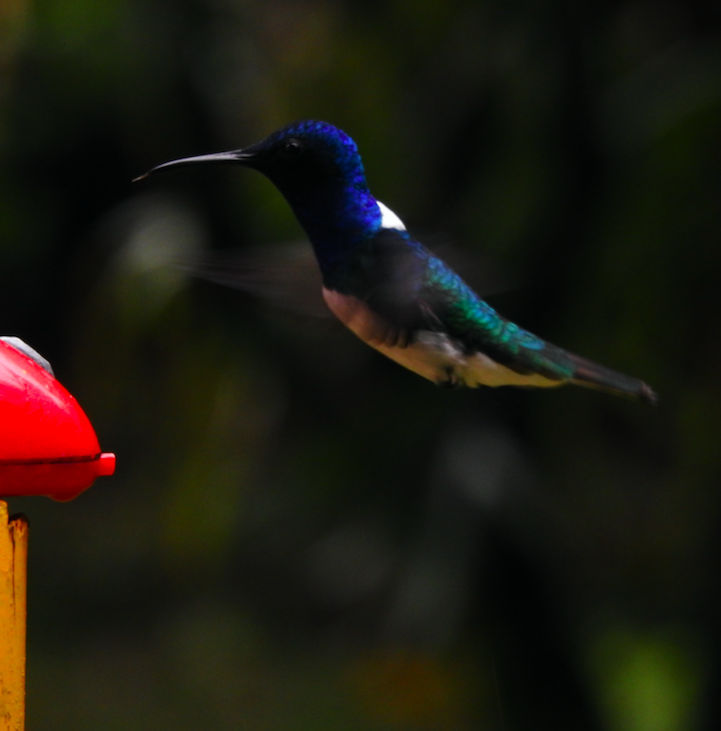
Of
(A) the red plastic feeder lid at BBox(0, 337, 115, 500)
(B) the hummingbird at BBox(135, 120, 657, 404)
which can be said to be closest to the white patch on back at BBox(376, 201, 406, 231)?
(B) the hummingbird at BBox(135, 120, 657, 404)

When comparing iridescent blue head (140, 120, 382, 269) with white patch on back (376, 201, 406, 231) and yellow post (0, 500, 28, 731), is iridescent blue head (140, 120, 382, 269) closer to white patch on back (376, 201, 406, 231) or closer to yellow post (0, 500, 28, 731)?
white patch on back (376, 201, 406, 231)

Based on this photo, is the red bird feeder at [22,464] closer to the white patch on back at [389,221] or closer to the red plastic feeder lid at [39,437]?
the red plastic feeder lid at [39,437]

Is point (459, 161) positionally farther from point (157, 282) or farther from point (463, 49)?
point (157, 282)

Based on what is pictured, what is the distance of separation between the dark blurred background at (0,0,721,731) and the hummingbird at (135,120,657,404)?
5.40ft

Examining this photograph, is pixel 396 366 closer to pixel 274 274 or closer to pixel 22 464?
pixel 274 274

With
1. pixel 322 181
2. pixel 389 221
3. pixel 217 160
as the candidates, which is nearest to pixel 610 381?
pixel 389 221

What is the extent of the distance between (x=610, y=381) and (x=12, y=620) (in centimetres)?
107

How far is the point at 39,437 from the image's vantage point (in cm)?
116

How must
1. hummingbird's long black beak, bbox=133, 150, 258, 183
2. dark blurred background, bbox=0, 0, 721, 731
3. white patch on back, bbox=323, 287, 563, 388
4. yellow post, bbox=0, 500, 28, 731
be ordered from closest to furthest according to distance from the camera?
yellow post, bbox=0, 500, 28, 731 < hummingbird's long black beak, bbox=133, 150, 258, 183 < white patch on back, bbox=323, 287, 563, 388 < dark blurred background, bbox=0, 0, 721, 731

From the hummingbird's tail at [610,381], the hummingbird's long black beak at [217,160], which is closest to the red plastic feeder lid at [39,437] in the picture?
the hummingbird's long black beak at [217,160]

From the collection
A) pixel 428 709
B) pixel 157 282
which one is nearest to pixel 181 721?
pixel 428 709

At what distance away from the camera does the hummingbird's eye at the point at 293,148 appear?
59.1 inches

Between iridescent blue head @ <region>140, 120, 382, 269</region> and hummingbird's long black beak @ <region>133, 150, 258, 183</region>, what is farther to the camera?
→ iridescent blue head @ <region>140, 120, 382, 269</region>

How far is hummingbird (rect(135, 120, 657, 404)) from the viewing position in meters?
1.58
